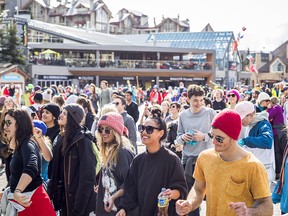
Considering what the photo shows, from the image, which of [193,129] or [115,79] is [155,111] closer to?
[193,129]

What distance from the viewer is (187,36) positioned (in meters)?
72.0

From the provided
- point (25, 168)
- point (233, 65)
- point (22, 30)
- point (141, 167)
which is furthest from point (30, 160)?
point (233, 65)

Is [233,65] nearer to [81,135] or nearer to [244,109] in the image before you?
[244,109]

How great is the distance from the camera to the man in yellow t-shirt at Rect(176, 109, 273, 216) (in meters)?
3.54

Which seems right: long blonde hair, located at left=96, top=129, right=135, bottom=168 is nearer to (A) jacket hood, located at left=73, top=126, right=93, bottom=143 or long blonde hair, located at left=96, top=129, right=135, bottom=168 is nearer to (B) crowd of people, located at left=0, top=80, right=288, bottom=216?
(B) crowd of people, located at left=0, top=80, right=288, bottom=216

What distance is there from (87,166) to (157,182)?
3.81ft

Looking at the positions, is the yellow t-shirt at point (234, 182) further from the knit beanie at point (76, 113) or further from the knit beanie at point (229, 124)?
the knit beanie at point (76, 113)

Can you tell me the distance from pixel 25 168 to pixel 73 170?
2.14 feet

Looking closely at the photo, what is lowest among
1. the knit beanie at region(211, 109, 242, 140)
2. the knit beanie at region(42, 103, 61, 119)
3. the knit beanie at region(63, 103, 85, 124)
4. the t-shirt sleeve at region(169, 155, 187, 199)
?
the t-shirt sleeve at region(169, 155, 187, 199)

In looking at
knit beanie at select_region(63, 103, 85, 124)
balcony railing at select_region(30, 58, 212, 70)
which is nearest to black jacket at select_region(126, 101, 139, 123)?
knit beanie at select_region(63, 103, 85, 124)

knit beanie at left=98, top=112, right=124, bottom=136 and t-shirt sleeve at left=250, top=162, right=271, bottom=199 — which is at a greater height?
knit beanie at left=98, top=112, right=124, bottom=136

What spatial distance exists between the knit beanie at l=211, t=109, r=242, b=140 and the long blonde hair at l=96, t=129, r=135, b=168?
4.76ft

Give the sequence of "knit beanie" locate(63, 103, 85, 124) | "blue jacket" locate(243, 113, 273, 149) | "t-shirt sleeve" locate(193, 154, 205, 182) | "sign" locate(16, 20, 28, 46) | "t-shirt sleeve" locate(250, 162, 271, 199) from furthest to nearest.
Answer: "sign" locate(16, 20, 28, 46) < "blue jacket" locate(243, 113, 273, 149) < "knit beanie" locate(63, 103, 85, 124) < "t-shirt sleeve" locate(193, 154, 205, 182) < "t-shirt sleeve" locate(250, 162, 271, 199)

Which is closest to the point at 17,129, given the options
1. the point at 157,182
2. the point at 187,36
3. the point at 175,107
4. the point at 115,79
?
the point at 157,182
